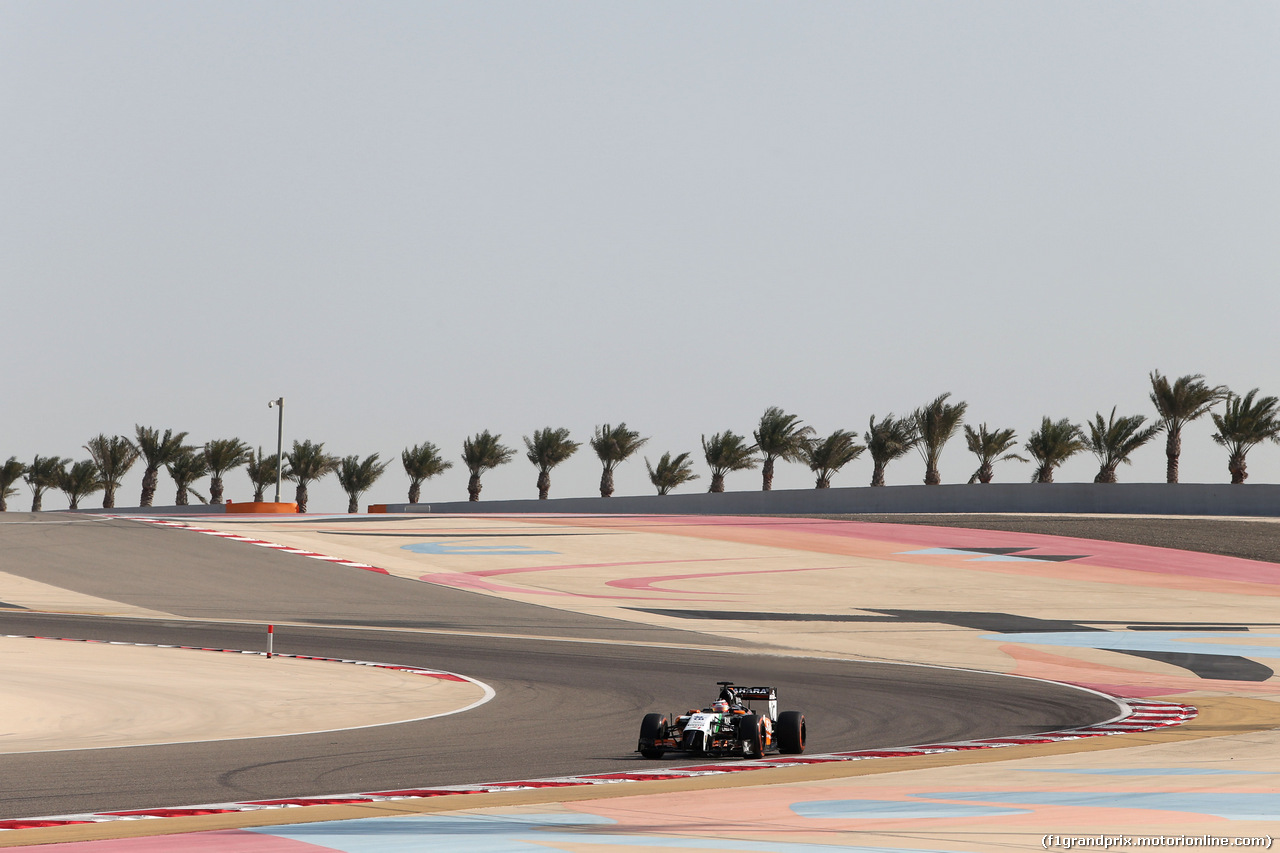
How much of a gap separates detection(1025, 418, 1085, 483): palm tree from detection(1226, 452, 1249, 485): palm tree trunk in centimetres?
735

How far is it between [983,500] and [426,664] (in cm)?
4701

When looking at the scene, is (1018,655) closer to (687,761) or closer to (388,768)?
(687,761)

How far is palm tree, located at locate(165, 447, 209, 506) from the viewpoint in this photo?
8831 cm

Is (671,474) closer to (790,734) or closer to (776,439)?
(776,439)

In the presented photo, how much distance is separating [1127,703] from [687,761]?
8.47 meters

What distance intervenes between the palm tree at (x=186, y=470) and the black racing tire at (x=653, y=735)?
Answer: 80411 millimetres

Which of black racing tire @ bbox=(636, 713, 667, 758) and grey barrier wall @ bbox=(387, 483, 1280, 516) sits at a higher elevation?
grey barrier wall @ bbox=(387, 483, 1280, 516)

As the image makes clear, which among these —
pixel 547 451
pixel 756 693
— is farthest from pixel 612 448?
pixel 756 693

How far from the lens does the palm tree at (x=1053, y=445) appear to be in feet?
233

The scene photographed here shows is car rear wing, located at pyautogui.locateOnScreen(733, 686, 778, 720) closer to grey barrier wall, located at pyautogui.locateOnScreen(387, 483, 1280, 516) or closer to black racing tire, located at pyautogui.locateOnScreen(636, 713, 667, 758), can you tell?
black racing tire, located at pyautogui.locateOnScreen(636, 713, 667, 758)

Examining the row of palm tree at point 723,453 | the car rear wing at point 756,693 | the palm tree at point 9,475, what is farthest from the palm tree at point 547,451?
the car rear wing at point 756,693

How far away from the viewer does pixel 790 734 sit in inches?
555

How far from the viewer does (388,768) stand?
40.7ft

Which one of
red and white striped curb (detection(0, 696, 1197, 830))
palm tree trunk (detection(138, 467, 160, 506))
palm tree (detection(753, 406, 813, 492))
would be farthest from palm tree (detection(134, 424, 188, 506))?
red and white striped curb (detection(0, 696, 1197, 830))
